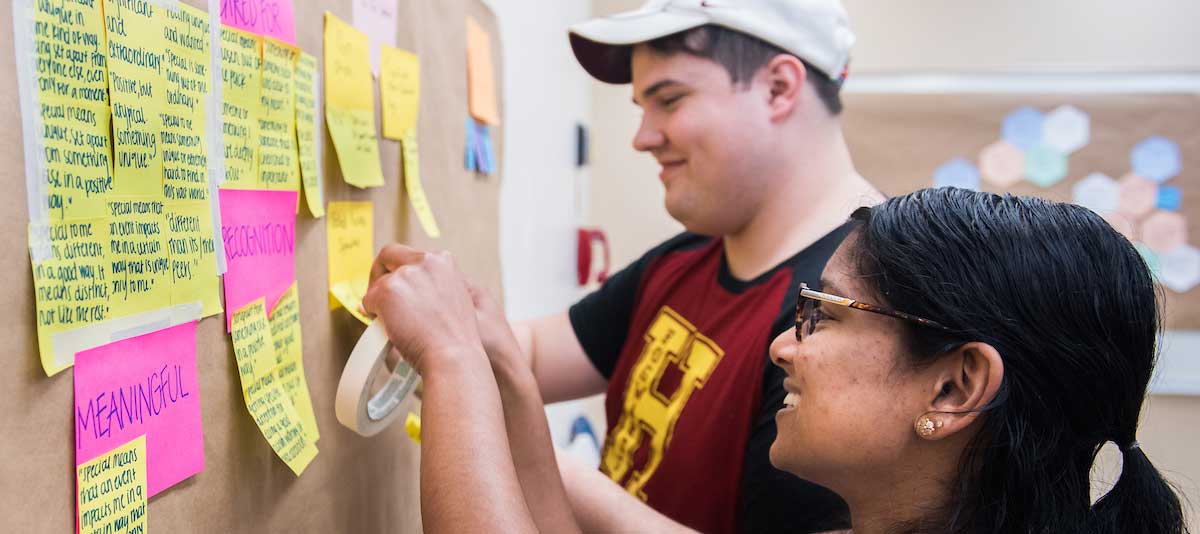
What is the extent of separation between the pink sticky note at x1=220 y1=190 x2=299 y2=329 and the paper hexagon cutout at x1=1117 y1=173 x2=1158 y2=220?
7.84ft

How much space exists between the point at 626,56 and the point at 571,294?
1.05m

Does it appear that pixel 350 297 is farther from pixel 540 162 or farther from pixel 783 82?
pixel 540 162

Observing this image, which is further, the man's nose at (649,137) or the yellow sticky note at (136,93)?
the man's nose at (649,137)

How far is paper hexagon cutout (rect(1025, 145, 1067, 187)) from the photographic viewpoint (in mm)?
2398

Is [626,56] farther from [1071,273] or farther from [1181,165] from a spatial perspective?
[1181,165]

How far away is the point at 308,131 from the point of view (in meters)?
0.76

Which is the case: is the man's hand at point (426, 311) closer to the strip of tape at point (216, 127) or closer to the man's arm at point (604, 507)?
the strip of tape at point (216, 127)

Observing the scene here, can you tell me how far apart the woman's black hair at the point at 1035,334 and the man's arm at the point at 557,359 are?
599 millimetres

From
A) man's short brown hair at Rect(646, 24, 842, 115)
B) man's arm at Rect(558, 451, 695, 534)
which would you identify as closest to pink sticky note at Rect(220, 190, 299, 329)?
man's arm at Rect(558, 451, 695, 534)

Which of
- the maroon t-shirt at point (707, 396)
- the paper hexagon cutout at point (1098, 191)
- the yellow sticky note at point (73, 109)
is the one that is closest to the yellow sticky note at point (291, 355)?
the yellow sticky note at point (73, 109)

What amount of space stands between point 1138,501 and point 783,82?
555 mm

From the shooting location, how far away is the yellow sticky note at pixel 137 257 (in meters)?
0.52

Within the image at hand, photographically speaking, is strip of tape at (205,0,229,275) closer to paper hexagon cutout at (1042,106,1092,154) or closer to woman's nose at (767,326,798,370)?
woman's nose at (767,326,798,370)

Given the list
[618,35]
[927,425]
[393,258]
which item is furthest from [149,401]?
[618,35]
